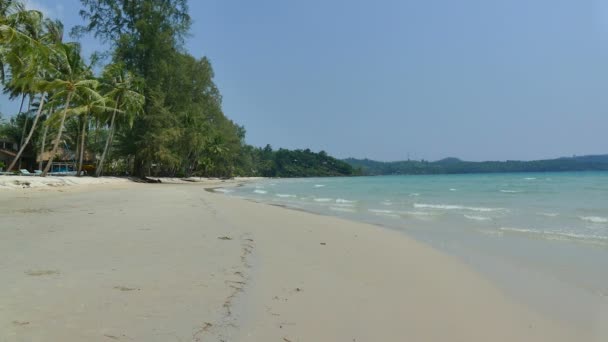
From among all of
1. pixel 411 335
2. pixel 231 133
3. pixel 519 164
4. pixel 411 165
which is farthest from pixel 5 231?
pixel 411 165

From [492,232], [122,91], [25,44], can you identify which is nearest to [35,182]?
[25,44]

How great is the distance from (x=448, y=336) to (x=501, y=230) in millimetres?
7103

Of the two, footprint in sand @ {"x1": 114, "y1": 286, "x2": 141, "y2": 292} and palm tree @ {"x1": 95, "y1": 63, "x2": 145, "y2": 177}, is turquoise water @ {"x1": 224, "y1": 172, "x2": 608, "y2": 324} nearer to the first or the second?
footprint in sand @ {"x1": 114, "y1": 286, "x2": 141, "y2": 292}

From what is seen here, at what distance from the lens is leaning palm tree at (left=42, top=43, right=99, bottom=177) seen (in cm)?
2455

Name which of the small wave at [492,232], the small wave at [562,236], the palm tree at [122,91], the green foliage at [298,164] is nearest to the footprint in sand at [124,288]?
the small wave at [492,232]

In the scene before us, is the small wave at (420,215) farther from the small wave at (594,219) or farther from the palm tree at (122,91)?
the palm tree at (122,91)

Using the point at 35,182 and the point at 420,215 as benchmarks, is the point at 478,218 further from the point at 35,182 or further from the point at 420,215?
the point at 35,182

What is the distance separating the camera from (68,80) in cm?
2591

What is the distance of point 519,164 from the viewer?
130m

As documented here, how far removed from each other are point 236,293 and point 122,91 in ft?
101

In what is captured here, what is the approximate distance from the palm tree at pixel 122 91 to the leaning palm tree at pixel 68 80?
7.36 ft

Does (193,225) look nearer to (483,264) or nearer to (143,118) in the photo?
(483,264)

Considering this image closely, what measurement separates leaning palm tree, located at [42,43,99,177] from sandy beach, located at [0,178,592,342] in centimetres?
2181

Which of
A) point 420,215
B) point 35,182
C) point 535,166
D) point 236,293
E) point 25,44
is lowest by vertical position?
point 420,215
